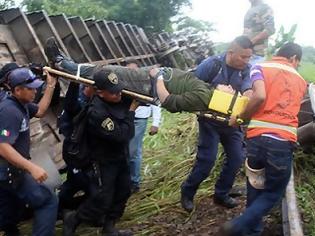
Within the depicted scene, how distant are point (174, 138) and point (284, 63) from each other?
13.9ft

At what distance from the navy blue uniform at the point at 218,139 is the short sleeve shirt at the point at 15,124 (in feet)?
5.57

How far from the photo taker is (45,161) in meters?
4.75

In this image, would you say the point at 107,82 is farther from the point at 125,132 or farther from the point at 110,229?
the point at 110,229

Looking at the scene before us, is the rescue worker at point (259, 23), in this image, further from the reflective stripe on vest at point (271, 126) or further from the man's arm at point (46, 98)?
the man's arm at point (46, 98)

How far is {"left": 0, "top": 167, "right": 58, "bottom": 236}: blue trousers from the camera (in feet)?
11.5

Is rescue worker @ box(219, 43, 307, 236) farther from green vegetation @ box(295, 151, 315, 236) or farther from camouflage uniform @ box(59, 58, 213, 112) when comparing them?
green vegetation @ box(295, 151, 315, 236)

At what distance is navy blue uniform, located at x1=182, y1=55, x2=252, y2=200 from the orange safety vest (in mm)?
654

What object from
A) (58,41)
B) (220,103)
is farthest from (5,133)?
(58,41)

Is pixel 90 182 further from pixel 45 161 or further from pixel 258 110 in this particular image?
pixel 258 110

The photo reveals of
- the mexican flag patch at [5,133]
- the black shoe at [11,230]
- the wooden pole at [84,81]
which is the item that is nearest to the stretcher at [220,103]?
the wooden pole at [84,81]

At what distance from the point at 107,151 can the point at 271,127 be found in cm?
146

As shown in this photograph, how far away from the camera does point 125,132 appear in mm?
3830

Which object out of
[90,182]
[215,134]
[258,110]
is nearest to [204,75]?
[215,134]

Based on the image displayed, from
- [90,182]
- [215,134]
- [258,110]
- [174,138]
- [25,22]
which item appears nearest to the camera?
[258,110]
